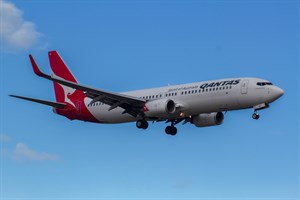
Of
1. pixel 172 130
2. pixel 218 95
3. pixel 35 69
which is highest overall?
pixel 172 130

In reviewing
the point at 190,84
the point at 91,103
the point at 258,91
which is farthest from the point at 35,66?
the point at 258,91

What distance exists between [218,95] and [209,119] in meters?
6.07

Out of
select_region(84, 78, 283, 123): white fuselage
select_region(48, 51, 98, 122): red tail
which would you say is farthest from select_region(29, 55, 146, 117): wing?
select_region(48, 51, 98, 122): red tail

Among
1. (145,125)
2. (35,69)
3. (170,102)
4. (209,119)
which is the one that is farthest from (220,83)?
(35,69)

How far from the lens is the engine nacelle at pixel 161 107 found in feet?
227

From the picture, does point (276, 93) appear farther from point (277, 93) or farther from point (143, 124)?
point (143, 124)

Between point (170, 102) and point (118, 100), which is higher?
point (118, 100)

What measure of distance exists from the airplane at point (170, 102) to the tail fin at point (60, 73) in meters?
1.71

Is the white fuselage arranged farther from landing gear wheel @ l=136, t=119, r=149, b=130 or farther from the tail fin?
the tail fin

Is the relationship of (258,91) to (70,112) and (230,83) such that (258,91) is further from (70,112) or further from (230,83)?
(70,112)

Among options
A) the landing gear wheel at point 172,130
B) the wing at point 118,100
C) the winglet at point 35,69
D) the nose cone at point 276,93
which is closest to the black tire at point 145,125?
the wing at point 118,100

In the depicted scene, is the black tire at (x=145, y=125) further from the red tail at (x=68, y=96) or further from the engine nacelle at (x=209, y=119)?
the red tail at (x=68, y=96)

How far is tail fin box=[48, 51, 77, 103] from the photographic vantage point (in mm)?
81438

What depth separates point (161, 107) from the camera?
228 ft
